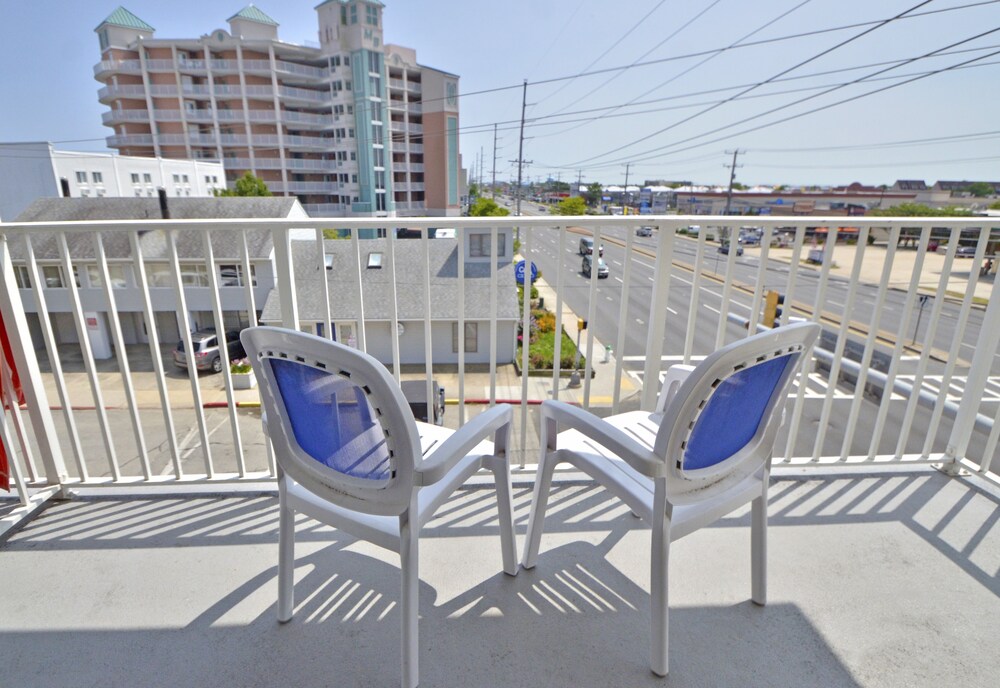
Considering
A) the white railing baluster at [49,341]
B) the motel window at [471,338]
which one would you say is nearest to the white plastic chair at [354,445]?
the white railing baluster at [49,341]

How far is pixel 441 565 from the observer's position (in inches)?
57.7

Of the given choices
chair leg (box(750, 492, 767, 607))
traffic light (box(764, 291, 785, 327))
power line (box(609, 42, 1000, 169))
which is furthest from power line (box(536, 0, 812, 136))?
chair leg (box(750, 492, 767, 607))

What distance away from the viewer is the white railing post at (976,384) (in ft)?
5.82

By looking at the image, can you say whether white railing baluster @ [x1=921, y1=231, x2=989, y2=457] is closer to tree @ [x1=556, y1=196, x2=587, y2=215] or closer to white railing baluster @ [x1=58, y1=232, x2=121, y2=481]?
white railing baluster @ [x1=58, y1=232, x2=121, y2=481]

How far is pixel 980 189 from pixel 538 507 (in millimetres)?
19591

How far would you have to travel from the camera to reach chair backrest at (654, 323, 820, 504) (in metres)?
0.91

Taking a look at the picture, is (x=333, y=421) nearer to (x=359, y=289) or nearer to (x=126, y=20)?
(x=359, y=289)

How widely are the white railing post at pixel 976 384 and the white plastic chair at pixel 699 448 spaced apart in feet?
4.22

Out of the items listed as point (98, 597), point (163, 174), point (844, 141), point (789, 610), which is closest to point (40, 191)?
point (163, 174)

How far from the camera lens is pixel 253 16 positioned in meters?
29.6

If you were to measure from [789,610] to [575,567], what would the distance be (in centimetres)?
59

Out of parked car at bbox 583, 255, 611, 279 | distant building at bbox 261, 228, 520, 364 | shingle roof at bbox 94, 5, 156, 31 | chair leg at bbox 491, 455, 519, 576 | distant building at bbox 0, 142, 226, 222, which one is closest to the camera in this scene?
chair leg at bbox 491, 455, 519, 576

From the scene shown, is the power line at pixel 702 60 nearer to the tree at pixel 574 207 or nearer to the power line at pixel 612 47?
the power line at pixel 612 47

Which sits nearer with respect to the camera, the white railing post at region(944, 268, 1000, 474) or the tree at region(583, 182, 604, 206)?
the white railing post at region(944, 268, 1000, 474)
